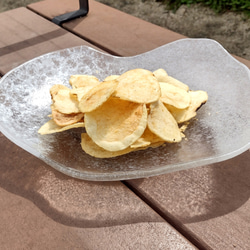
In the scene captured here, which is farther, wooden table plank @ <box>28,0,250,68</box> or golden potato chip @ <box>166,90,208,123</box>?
wooden table plank @ <box>28,0,250,68</box>

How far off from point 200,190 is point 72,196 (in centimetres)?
23

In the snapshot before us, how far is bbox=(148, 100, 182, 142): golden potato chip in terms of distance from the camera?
1.91ft

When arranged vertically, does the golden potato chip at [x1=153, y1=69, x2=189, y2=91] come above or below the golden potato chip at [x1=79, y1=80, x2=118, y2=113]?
below

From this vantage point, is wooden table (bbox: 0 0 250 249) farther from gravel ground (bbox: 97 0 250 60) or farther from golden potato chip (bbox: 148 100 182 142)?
gravel ground (bbox: 97 0 250 60)

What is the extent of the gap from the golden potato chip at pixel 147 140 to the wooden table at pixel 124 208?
74 mm

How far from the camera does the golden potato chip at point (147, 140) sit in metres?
0.57

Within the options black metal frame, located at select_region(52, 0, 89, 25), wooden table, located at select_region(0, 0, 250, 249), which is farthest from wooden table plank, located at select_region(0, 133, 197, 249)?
black metal frame, located at select_region(52, 0, 89, 25)

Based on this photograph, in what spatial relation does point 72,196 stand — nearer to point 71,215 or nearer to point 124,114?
point 71,215

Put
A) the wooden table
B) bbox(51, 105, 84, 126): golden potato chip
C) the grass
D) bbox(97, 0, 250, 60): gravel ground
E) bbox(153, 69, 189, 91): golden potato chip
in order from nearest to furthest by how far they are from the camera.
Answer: the wooden table, bbox(51, 105, 84, 126): golden potato chip, bbox(153, 69, 189, 91): golden potato chip, bbox(97, 0, 250, 60): gravel ground, the grass

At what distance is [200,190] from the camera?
59cm

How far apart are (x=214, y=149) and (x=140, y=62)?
40 centimetres

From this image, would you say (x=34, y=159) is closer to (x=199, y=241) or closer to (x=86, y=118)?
(x=86, y=118)

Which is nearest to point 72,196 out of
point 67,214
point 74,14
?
point 67,214

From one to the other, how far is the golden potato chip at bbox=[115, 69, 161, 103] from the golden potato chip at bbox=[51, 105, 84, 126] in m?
0.09
